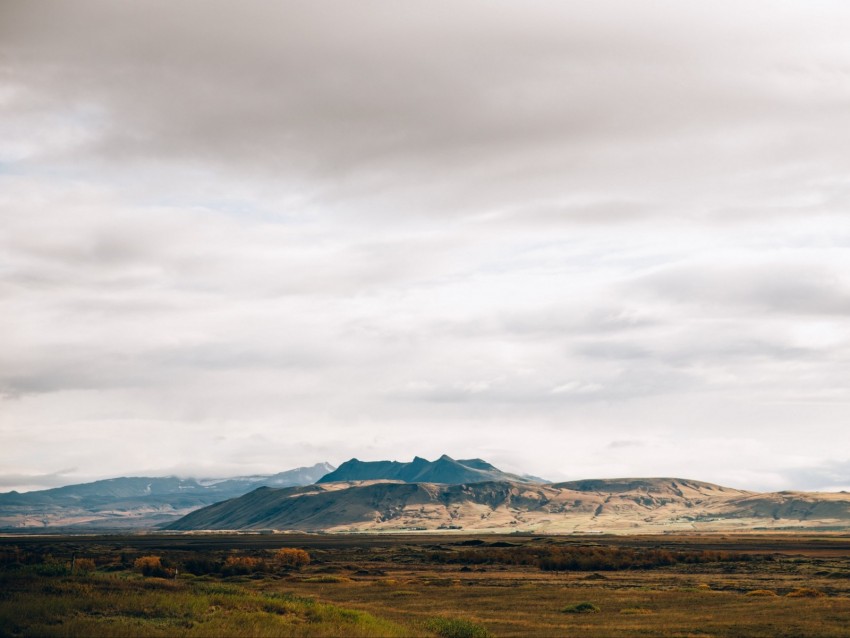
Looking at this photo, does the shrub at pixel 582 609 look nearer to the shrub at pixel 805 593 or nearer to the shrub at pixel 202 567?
the shrub at pixel 805 593

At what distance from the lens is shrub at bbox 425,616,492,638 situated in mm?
38656

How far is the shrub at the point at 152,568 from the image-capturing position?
7719 centimetres

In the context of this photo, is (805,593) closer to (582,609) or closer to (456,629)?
(582,609)

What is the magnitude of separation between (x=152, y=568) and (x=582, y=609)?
45736 mm

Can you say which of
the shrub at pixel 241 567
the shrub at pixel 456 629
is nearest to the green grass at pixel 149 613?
the shrub at pixel 456 629

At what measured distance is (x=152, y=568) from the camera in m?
79.8

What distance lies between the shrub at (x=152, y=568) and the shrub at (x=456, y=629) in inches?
1690

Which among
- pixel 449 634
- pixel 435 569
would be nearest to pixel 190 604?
pixel 449 634

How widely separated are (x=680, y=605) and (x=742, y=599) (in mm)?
5411

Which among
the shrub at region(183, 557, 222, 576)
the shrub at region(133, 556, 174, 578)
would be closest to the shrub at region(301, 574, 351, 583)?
the shrub at region(133, 556, 174, 578)

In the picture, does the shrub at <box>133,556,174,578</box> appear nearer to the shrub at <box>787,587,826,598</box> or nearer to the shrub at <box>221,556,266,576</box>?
the shrub at <box>221,556,266,576</box>

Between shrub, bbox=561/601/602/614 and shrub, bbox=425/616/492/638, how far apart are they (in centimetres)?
1134

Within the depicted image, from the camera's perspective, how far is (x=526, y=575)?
82.9 m

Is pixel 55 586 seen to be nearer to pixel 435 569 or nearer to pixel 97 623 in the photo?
pixel 97 623
